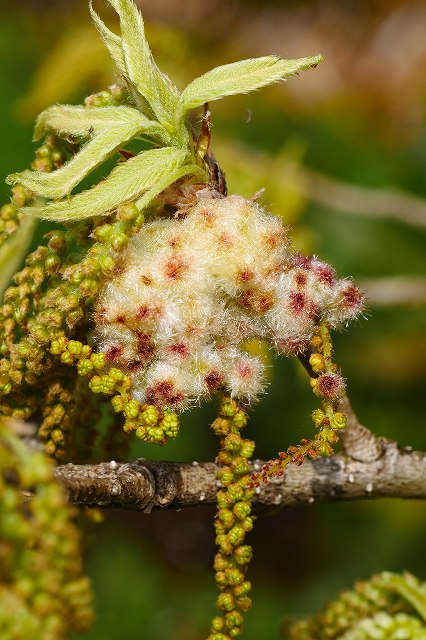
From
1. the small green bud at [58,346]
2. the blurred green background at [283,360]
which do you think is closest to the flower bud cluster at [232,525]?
the small green bud at [58,346]

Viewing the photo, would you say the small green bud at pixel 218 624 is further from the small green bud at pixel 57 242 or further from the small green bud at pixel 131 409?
the small green bud at pixel 57 242

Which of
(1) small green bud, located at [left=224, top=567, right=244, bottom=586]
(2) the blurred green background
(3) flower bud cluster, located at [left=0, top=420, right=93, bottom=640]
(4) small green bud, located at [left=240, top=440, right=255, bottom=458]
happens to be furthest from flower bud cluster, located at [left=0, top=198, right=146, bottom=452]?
(2) the blurred green background

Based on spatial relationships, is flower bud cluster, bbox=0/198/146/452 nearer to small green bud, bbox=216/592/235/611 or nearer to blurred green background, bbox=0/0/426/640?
small green bud, bbox=216/592/235/611

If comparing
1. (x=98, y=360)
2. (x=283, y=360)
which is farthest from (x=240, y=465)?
(x=283, y=360)

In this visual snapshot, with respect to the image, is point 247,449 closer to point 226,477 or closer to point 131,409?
point 226,477

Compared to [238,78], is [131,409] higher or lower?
lower

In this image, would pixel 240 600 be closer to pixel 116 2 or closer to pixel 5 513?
pixel 5 513
